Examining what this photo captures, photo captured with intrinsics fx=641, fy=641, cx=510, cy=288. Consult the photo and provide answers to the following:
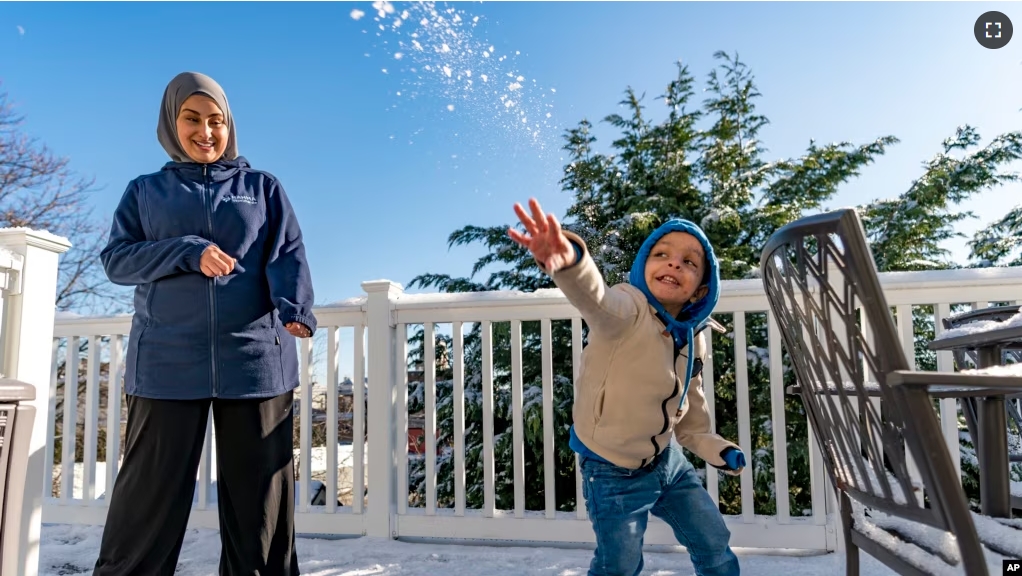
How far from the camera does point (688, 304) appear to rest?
66.7 inches

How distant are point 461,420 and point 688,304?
1.28 meters

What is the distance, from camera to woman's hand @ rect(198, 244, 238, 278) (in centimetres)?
158

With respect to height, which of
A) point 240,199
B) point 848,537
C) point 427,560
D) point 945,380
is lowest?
point 427,560

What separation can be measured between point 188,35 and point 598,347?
824 cm

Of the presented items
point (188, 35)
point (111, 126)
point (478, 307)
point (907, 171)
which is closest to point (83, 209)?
point (111, 126)

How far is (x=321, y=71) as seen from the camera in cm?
641

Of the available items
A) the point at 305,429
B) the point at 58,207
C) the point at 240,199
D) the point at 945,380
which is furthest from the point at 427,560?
the point at 58,207

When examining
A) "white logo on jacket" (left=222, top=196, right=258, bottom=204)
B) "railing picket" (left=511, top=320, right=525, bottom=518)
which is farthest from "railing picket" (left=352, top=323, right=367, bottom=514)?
"white logo on jacket" (left=222, top=196, right=258, bottom=204)

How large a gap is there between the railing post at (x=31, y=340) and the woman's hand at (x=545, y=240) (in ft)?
5.01

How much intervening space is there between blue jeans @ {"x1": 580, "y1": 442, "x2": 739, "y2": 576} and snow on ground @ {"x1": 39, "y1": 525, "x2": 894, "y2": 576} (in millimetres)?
734

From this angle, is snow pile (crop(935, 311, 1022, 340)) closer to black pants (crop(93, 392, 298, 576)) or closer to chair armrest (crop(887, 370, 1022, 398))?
chair armrest (crop(887, 370, 1022, 398))

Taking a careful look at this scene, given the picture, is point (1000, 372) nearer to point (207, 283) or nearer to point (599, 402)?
point (599, 402)

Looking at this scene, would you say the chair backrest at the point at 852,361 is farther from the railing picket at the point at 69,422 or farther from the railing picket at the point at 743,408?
the railing picket at the point at 69,422

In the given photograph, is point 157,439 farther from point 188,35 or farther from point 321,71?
point 188,35
